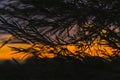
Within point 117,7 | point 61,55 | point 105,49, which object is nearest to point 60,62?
point 61,55

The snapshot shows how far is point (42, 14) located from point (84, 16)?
62cm

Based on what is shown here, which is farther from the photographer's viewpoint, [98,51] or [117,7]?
[98,51]

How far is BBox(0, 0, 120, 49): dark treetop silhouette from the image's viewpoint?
563 centimetres

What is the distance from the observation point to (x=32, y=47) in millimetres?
6250

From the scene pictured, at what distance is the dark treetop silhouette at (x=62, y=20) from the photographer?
5629 mm

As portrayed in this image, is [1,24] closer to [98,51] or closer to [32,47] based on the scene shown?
[32,47]

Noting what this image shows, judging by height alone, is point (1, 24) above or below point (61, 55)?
above

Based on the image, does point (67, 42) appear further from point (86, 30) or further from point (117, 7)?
point (117, 7)

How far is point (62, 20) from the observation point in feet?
19.2

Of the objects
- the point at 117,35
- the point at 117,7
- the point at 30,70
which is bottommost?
the point at 30,70

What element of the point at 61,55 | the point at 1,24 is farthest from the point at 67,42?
the point at 1,24

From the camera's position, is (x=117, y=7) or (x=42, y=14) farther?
(x=42, y=14)

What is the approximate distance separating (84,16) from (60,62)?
0.88 m

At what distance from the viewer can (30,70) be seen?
6277 millimetres
